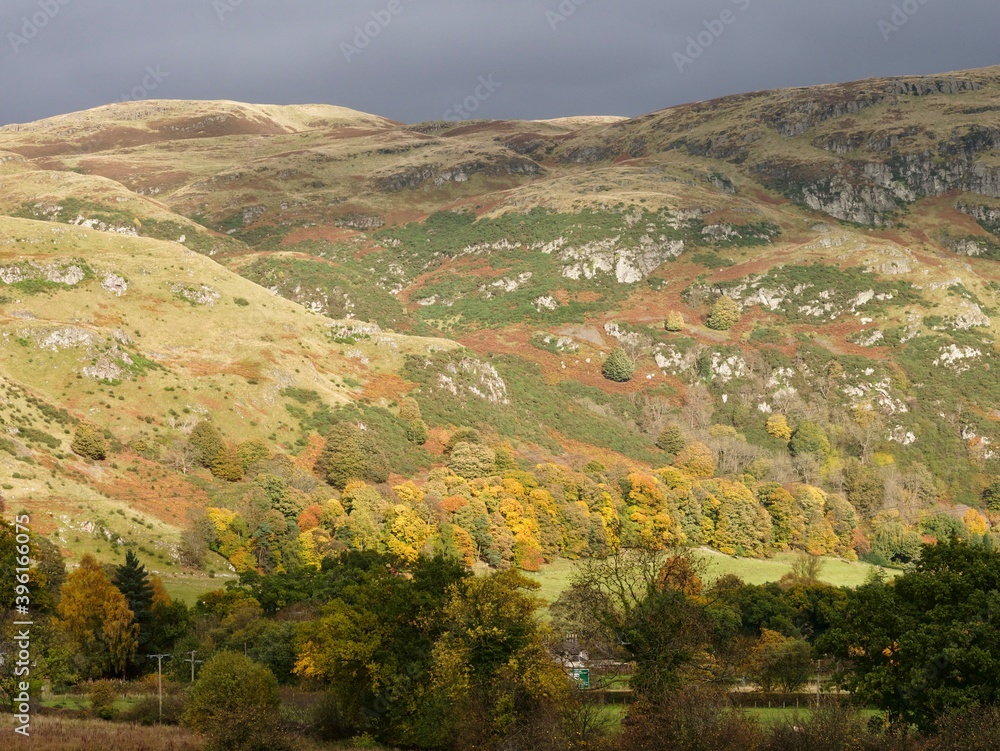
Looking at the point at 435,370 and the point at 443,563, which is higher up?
the point at 435,370

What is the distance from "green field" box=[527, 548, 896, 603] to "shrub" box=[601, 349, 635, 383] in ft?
172

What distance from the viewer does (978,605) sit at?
3659 centimetres

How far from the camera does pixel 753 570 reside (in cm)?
9969

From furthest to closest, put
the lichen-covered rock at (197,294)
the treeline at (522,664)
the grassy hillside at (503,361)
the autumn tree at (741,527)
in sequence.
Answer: the lichen-covered rock at (197,294) → the autumn tree at (741,527) → the grassy hillside at (503,361) → the treeline at (522,664)

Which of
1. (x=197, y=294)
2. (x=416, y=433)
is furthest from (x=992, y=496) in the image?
(x=197, y=294)

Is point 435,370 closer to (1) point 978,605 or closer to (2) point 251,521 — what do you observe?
(2) point 251,521

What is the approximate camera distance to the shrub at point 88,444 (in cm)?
8225

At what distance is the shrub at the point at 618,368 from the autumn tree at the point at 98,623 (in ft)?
358

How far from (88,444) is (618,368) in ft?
301

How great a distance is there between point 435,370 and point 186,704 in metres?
88.1

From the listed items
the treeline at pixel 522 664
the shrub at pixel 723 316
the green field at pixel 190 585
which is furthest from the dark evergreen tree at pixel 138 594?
the shrub at pixel 723 316

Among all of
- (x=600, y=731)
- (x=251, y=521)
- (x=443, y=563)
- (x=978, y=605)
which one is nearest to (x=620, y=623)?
(x=600, y=731)

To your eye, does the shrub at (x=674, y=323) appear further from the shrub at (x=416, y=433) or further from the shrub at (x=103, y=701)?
the shrub at (x=103, y=701)

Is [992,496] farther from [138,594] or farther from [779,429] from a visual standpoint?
[138,594]
